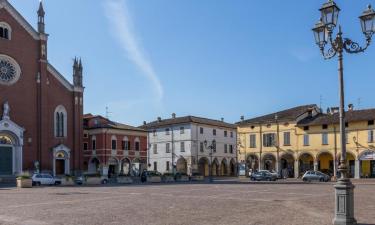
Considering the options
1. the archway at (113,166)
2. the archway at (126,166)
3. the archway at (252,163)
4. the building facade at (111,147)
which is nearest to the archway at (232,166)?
the archway at (252,163)

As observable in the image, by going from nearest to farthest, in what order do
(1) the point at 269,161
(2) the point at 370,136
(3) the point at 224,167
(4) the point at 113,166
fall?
(2) the point at 370,136 → (4) the point at 113,166 → (1) the point at 269,161 → (3) the point at 224,167

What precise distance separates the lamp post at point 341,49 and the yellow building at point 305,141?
47.1m

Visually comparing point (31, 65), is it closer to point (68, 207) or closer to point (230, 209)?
point (68, 207)

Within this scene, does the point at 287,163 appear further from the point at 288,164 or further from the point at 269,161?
the point at 269,161

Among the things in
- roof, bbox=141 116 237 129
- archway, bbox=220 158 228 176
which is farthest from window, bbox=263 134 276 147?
archway, bbox=220 158 228 176

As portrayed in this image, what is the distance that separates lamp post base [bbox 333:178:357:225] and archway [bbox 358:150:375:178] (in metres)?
48.0

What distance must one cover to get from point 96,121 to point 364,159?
121 ft

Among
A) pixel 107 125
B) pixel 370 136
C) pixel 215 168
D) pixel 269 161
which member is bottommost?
pixel 215 168

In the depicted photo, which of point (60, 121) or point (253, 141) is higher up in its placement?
point (60, 121)

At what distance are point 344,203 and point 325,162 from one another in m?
53.2

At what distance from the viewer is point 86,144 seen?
6769 cm

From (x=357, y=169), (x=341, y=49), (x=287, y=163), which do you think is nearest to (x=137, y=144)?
(x=287, y=163)

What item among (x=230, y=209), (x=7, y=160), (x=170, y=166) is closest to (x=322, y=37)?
(x=230, y=209)

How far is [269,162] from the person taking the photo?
223 feet
